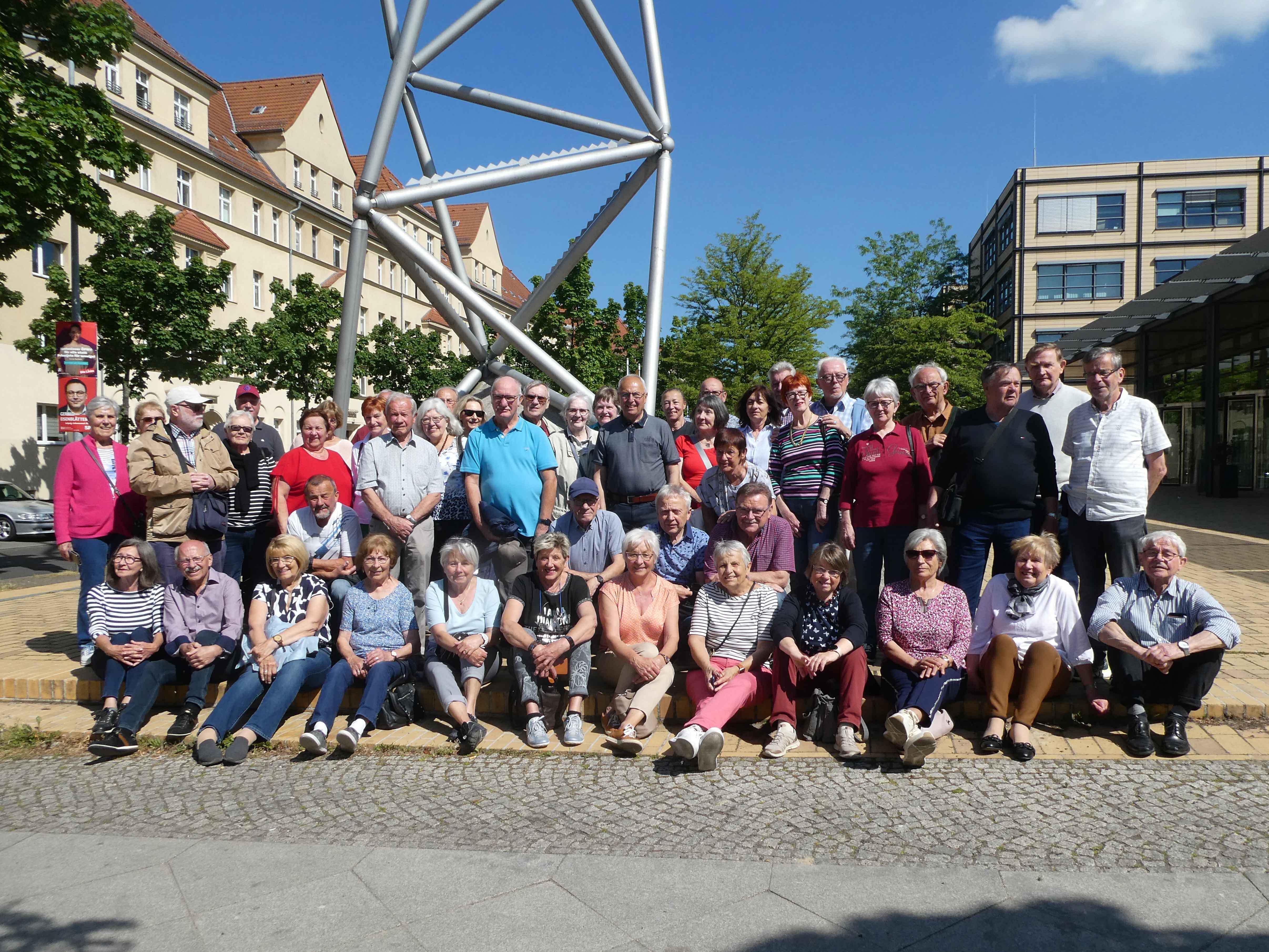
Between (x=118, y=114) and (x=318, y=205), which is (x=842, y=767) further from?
(x=318, y=205)

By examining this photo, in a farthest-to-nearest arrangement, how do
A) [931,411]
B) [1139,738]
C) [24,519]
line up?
[24,519]
[931,411]
[1139,738]

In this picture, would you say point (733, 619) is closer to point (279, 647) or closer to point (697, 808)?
point (697, 808)

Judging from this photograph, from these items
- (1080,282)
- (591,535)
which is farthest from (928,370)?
(1080,282)

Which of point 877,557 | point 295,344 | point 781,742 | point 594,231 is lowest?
point 781,742

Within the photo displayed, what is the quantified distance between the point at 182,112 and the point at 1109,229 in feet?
158

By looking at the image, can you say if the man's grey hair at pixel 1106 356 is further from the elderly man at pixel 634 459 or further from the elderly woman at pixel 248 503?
the elderly woman at pixel 248 503

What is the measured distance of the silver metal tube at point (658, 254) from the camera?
33.8ft

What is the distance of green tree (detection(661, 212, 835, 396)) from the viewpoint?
31.5m

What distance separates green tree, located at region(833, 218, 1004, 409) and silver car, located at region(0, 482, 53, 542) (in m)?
27.5

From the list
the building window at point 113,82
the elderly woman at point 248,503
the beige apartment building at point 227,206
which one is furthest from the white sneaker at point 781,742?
the building window at point 113,82

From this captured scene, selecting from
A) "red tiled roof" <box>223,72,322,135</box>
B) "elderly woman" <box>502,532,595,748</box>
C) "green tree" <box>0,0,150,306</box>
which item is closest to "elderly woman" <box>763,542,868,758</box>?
"elderly woman" <box>502,532,595,748</box>

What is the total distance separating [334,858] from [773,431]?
3.97 m

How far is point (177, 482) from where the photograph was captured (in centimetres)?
623

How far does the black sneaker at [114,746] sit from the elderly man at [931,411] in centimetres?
478
